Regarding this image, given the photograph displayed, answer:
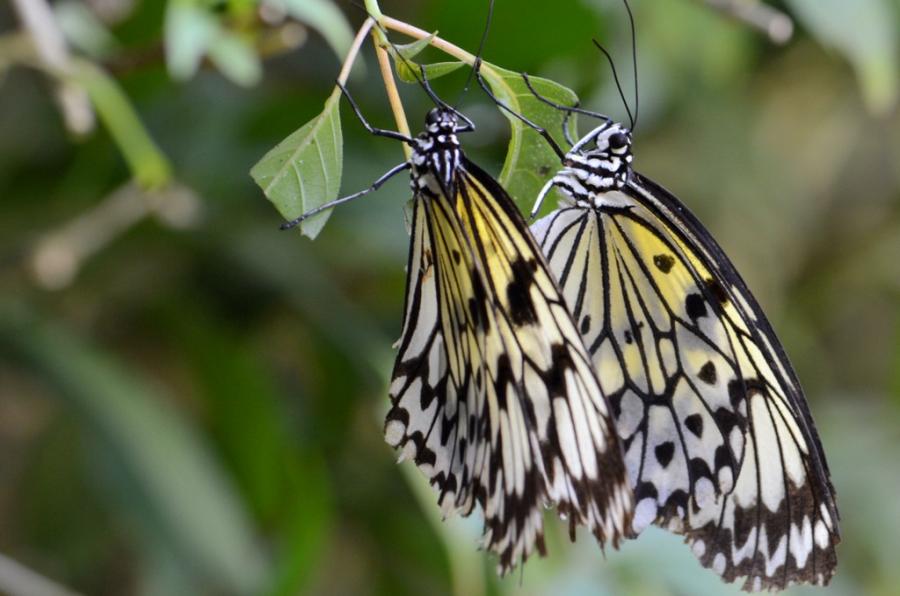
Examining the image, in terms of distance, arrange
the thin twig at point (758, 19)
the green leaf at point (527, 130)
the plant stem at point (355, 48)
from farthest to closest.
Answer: the thin twig at point (758, 19), the green leaf at point (527, 130), the plant stem at point (355, 48)

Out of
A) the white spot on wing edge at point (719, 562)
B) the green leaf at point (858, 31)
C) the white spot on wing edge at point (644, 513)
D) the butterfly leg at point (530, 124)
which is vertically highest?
the green leaf at point (858, 31)

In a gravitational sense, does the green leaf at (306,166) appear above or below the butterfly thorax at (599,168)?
below

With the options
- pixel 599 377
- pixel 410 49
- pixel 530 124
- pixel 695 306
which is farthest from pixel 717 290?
pixel 410 49

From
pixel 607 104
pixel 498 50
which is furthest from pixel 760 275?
pixel 498 50

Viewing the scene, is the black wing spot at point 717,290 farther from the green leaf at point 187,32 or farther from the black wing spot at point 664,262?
the green leaf at point 187,32

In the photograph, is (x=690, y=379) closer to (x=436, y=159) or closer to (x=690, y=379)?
(x=690, y=379)

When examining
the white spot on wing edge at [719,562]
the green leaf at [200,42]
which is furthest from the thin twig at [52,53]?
the white spot on wing edge at [719,562]
